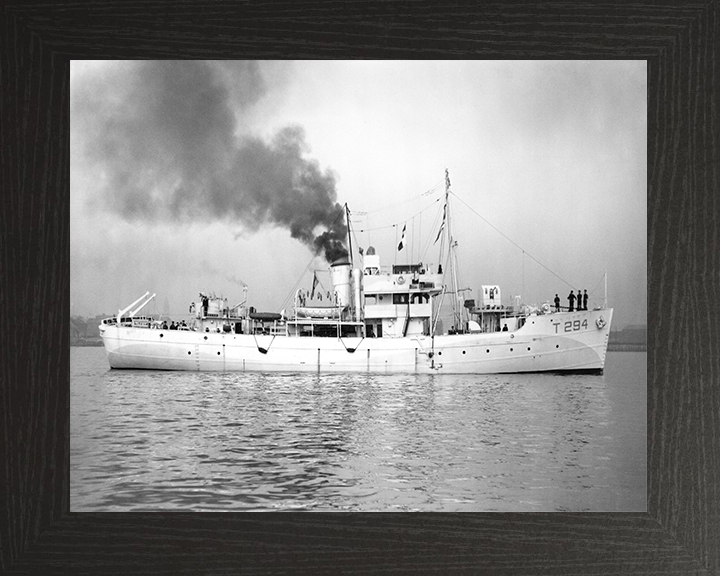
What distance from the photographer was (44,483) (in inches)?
143

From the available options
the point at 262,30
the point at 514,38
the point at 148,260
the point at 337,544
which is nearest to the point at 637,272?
the point at 514,38

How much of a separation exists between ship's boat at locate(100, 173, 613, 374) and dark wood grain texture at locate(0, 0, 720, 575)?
24.8 inches

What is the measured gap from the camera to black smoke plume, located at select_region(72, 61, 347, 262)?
4020mm

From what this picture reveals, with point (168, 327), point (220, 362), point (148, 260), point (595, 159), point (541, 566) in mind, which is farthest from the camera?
point (220, 362)

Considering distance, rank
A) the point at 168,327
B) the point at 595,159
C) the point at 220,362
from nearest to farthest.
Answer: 1. the point at 595,159
2. the point at 168,327
3. the point at 220,362

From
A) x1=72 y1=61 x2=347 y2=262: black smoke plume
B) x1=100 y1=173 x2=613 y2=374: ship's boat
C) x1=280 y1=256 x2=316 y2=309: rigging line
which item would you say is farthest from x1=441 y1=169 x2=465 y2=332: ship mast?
x1=280 y1=256 x2=316 y2=309: rigging line

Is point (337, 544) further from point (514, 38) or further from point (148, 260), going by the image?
point (514, 38)

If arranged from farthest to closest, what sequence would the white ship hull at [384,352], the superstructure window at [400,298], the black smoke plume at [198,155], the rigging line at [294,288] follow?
1. the superstructure window at [400,298]
2. the white ship hull at [384,352]
3. the rigging line at [294,288]
4. the black smoke plume at [198,155]

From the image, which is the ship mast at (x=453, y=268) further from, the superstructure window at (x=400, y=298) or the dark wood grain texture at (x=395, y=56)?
the dark wood grain texture at (x=395, y=56)

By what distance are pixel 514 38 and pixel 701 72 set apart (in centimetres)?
99

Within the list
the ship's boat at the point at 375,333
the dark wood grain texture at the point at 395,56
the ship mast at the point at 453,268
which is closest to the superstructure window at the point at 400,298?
the ship's boat at the point at 375,333

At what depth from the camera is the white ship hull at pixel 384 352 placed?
553cm

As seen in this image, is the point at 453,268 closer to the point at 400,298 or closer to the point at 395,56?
the point at 400,298

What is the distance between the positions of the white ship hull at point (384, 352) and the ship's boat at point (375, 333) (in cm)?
1
